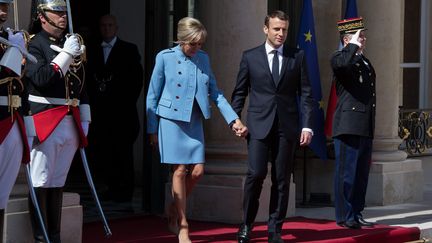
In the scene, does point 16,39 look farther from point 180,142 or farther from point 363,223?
point 363,223

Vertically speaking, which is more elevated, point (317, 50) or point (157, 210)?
point (317, 50)

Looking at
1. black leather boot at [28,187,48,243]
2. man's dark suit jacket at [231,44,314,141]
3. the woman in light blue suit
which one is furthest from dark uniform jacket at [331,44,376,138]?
black leather boot at [28,187,48,243]

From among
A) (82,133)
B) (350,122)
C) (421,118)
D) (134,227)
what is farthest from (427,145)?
(82,133)

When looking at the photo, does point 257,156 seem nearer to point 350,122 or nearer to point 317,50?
point 350,122

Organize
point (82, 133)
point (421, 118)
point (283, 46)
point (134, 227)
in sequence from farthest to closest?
1. point (421, 118)
2. point (134, 227)
3. point (283, 46)
4. point (82, 133)

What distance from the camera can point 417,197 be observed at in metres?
14.1

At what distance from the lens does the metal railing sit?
17438mm

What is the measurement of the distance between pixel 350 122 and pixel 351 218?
0.92m

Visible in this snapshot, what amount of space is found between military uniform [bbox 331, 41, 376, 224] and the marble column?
6.68 feet

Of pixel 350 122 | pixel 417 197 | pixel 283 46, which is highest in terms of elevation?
pixel 283 46

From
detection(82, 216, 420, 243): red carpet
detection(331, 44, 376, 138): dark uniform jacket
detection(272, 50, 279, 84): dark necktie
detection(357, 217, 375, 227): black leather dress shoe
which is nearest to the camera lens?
detection(272, 50, 279, 84): dark necktie

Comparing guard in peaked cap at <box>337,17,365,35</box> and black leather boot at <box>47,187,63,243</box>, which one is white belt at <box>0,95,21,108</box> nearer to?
black leather boot at <box>47,187,63,243</box>

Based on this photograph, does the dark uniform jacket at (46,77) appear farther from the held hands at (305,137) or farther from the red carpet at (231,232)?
the held hands at (305,137)

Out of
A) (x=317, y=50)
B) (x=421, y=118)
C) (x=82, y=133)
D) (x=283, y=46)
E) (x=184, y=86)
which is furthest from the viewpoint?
(x=421, y=118)
